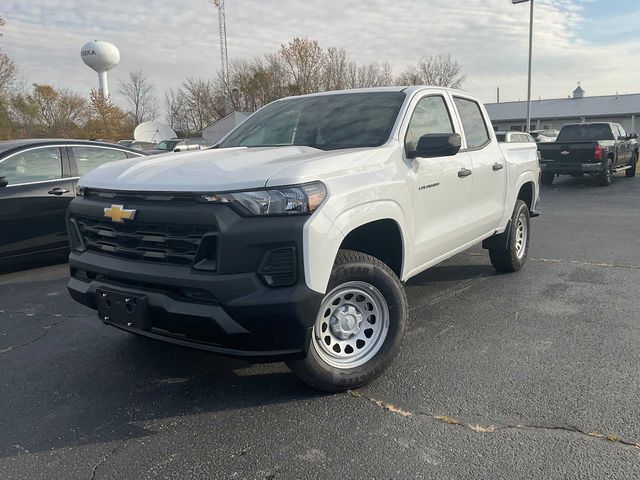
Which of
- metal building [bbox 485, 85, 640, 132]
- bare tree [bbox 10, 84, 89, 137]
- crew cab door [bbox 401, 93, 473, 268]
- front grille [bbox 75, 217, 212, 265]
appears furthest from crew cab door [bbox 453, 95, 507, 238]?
bare tree [bbox 10, 84, 89, 137]

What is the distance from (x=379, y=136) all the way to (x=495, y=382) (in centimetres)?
185

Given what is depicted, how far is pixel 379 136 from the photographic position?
3832mm

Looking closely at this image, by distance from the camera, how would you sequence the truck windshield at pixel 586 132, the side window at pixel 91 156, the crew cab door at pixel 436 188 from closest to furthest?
the crew cab door at pixel 436 188, the side window at pixel 91 156, the truck windshield at pixel 586 132

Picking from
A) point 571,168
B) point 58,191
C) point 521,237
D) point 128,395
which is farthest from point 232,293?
point 571,168

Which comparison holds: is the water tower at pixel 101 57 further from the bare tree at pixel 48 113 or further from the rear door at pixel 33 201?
the rear door at pixel 33 201

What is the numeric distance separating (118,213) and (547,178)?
53.7ft

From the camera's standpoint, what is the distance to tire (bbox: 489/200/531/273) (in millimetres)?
5801

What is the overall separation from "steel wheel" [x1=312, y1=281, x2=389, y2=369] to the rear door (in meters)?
4.62

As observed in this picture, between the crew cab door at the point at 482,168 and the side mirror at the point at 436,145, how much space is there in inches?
42.6

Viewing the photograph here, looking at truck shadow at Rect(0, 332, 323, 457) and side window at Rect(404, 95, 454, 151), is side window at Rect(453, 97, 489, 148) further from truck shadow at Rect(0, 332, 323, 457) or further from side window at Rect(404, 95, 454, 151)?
truck shadow at Rect(0, 332, 323, 457)

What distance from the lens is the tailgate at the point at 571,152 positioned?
15.6 metres

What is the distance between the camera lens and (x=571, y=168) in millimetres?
15867

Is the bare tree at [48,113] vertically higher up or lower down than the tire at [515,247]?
higher up

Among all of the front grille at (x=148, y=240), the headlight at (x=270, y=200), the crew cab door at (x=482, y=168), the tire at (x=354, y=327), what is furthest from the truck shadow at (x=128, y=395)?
the crew cab door at (x=482, y=168)
